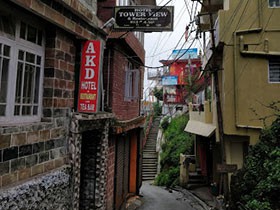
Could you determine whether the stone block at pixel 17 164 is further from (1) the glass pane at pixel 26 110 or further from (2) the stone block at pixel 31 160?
(1) the glass pane at pixel 26 110

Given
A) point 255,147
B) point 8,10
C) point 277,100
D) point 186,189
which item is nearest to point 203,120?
point 186,189

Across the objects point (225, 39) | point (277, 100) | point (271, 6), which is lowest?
point (277, 100)

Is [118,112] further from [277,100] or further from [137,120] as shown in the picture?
[277,100]

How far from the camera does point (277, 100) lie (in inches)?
431

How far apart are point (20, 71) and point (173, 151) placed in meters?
19.2

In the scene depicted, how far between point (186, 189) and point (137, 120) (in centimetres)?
647

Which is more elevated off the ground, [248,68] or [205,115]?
[248,68]

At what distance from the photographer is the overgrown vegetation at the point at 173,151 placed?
2009cm

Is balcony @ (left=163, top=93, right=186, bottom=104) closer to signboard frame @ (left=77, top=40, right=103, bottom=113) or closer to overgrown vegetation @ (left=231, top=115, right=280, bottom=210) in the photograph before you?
overgrown vegetation @ (left=231, top=115, right=280, bottom=210)

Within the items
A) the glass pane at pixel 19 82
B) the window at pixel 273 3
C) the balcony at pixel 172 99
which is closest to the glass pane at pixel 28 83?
the glass pane at pixel 19 82

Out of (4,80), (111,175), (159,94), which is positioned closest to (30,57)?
(4,80)

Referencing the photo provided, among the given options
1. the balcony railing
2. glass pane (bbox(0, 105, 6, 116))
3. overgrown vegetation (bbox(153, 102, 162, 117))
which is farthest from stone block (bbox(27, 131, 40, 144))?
overgrown vegetation (bbox(153, 102, 162, 117))

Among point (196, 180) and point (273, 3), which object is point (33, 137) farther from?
point (196, 180)

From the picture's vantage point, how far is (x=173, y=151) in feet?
74.3
